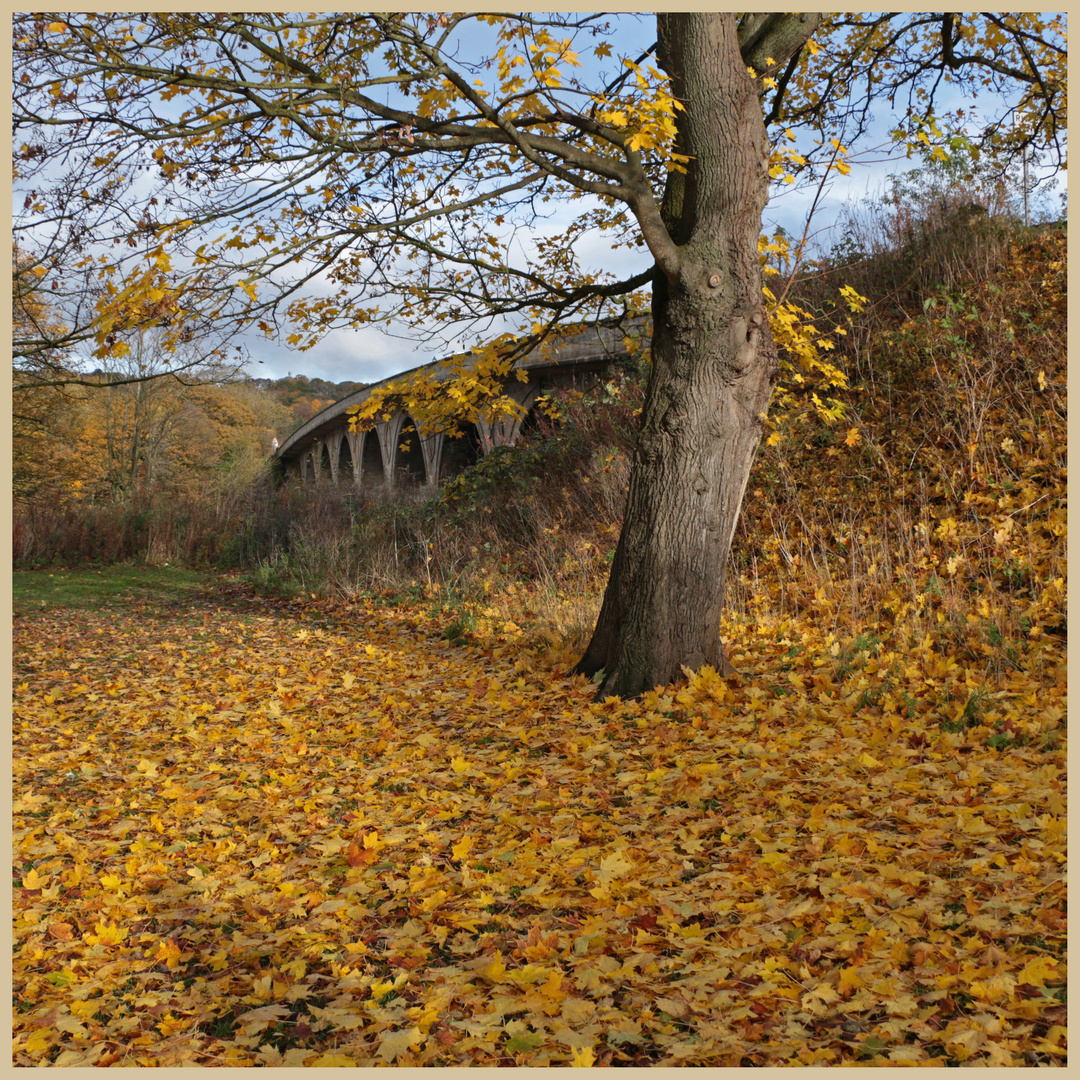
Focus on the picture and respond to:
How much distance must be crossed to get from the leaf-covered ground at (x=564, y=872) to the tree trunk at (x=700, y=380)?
57cm

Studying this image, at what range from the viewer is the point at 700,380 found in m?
6.21

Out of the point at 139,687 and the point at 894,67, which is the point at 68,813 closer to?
the point at 139,687

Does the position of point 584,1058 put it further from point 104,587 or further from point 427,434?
point 104,587

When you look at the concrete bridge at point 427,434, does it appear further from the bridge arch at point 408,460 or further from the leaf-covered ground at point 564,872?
the leaf-covered ground at point 564,872

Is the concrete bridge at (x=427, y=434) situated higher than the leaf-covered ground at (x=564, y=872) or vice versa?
the concrete bridge at (x=427, y=434)

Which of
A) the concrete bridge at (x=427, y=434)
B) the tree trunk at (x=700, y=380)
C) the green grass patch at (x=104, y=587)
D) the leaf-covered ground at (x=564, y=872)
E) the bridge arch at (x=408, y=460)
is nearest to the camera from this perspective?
the leaf-covered ground at (x=564, y=872)

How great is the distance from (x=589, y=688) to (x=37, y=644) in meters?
7.43

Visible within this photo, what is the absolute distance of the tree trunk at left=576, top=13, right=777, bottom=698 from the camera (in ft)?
20.3

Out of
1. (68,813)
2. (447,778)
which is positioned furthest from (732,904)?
(68,813)

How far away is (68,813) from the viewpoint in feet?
16.9

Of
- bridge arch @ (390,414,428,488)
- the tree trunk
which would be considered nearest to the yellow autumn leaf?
the tree trunk

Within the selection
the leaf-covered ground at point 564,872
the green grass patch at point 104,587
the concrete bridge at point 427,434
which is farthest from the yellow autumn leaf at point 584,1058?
the green grass patch at point 104,587

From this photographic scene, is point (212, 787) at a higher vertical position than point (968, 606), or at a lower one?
lower

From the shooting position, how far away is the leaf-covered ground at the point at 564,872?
9.02ft
